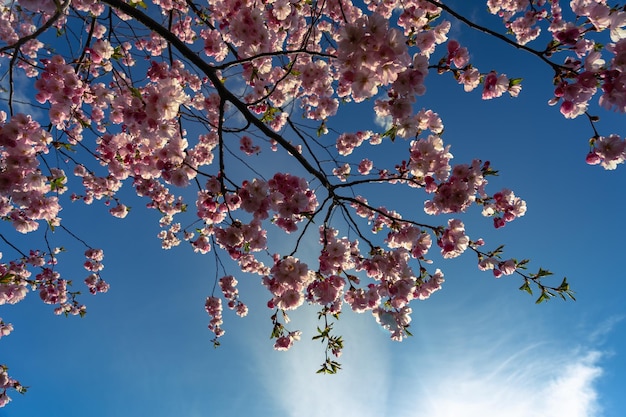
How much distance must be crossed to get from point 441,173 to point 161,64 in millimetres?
4584

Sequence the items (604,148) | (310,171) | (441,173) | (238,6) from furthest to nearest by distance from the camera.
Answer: (238,6), (310,171), (441,173), (604,148)

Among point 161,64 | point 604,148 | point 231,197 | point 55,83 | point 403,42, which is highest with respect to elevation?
point 161,64

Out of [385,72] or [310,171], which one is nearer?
[385,72]

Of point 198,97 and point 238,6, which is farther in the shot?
point 198,97

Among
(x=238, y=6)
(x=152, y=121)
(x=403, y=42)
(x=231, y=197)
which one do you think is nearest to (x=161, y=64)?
(x=238, y=6)

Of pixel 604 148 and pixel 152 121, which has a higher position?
pixel 152 121

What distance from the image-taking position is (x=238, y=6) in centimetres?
493

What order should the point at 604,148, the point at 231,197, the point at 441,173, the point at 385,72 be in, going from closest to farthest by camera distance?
the point at 385,72 → the point at 604,148 → the point at 441,173 → the point at 231,197

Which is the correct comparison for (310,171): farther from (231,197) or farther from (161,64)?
(161,64)

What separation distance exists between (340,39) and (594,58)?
2.01m

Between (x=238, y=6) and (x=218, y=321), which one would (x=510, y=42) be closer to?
(x=238, y=6)

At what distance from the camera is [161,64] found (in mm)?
5184

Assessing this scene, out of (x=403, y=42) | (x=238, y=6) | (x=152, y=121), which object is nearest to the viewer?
(x=403, y=42)


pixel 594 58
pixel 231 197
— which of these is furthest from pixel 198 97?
pixel 594 58
